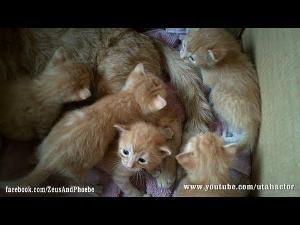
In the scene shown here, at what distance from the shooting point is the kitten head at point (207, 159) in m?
1.46

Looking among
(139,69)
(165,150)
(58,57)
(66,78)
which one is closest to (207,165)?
(165,150)

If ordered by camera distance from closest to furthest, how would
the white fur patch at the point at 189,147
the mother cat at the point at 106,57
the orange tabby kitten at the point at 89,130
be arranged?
the orange tabby kitten at the point at 89,130
the white fur patch at the point at 189,147
the mother cat at the point at 106,57

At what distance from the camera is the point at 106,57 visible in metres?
1.75

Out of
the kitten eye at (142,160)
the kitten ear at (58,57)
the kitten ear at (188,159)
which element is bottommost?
the kitten eye at (142,160)

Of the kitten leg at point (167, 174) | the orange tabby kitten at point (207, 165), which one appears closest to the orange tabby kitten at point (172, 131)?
the kitten leg at point (167, 174)

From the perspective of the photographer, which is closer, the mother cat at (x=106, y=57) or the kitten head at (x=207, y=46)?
the mother cat at (x=106, y=57)

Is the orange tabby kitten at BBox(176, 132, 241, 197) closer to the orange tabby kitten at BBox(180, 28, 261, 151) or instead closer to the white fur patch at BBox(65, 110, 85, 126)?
the orange tabby kitten at BBox(180, 28, 261, 151)

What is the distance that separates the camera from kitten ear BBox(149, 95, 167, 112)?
1.59 m

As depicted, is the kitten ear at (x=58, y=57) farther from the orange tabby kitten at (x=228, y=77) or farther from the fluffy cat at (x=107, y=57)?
the orange tabby kitten at (x=228, y=77)

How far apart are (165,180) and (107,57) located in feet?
2.13

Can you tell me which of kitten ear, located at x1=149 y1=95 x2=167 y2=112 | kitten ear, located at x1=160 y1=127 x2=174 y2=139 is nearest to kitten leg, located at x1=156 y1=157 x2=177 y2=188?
kitten ear, located at x1=160 y1=127 x2=174 y2=139

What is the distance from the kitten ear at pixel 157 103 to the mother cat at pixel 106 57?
0.64 ft
